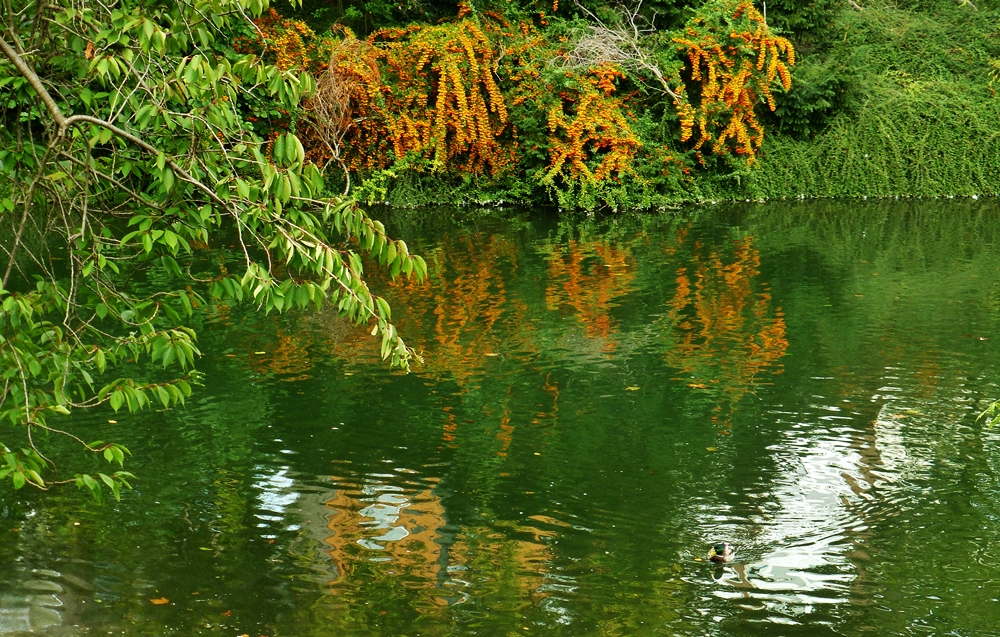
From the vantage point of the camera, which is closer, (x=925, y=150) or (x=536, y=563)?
(x=536, y=563)

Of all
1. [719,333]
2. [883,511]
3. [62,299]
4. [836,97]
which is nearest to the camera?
[62,299]

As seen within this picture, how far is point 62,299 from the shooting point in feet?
14.0

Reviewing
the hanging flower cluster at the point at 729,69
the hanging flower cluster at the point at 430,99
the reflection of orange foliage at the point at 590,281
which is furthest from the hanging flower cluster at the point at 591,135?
the reflection of orange foliage at the point at 590,281

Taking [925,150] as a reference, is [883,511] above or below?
below

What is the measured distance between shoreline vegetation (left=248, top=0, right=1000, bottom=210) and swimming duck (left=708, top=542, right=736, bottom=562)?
14456mm

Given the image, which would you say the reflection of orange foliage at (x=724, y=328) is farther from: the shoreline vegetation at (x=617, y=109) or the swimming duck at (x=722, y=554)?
the shoreline vegetation at (x=617, y=109)

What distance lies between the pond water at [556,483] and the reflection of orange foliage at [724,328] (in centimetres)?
6

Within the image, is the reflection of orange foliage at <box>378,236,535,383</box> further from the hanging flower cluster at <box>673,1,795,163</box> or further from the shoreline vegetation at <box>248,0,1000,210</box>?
the hanging flower cluster at <box>673,1,795,163</box>

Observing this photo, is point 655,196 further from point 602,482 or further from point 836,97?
point 602,482

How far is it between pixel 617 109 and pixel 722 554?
15654 millimetres

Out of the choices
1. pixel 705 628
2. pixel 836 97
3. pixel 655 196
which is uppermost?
pixel 836 97

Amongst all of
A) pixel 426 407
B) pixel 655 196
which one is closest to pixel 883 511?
pixel 426 407

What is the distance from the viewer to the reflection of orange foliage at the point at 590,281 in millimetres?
12000

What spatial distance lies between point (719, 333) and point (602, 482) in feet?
14.4
